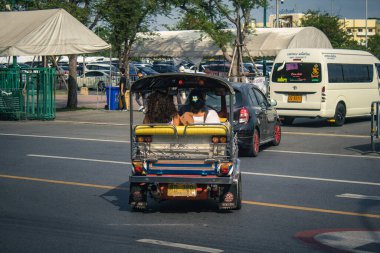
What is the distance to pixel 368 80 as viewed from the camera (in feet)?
89.1

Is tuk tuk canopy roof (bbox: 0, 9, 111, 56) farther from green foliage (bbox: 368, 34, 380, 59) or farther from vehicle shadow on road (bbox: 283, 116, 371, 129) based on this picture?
green foliage (bbox: 368, 34, 380, 59)

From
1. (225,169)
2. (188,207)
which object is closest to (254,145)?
(188,207)

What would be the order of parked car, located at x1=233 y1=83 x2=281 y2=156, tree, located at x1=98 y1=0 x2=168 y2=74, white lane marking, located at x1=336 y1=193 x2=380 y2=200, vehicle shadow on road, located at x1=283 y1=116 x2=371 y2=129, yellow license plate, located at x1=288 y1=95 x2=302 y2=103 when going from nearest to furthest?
white lane marking, located at x1=336 y1=193 x2=380 y2=200
parked car, located at x1=233 y1=83 x2=281 y2=156
yellow license plate, located at x1=288 y1=95 x2=302 y2=103
vehicle shadow on road, located at x1=283 y1=116 x2=371 y2=129
tree, located at x1=98 y1=0 x2=168 y2=74

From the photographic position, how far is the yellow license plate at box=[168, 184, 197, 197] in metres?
9.75

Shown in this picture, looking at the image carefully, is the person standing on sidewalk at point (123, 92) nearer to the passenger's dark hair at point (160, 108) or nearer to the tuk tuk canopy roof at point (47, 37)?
the tuk tuk canopy roof at point (47, 37)

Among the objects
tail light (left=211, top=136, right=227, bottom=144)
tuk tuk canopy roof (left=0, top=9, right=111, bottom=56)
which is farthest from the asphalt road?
tuk tuk canopy roof (left=0, top=9, right=111, bottom=56)

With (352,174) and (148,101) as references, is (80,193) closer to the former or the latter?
(148,101)

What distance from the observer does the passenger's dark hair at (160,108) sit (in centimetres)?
1062

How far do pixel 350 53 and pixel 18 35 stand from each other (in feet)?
40.5

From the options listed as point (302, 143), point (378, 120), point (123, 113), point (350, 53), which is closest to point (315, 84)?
point (350, 53)

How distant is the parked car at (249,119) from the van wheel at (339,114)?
7.87 meters

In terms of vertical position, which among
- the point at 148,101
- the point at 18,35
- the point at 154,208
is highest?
the point at 18,35

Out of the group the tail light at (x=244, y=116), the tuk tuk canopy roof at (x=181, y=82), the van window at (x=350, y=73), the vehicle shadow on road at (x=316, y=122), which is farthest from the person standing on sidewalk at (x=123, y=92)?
the tuk tuk canopy roof at (x=181, y=82)

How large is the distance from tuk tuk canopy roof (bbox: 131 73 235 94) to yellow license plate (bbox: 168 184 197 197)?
1.51m
